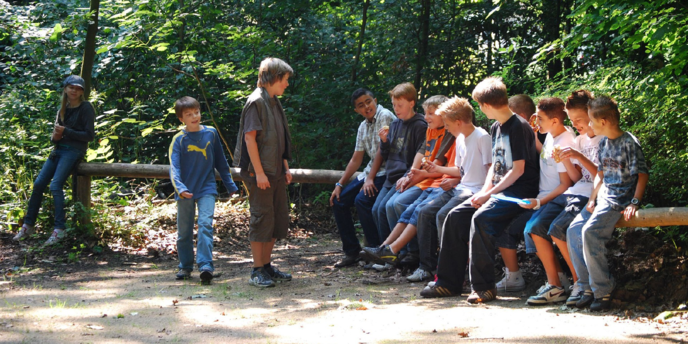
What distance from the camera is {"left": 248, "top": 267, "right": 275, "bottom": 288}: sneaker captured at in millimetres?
5512

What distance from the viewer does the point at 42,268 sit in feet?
21.0

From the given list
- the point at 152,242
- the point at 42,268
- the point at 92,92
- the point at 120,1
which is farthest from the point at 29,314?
the point at 120,1

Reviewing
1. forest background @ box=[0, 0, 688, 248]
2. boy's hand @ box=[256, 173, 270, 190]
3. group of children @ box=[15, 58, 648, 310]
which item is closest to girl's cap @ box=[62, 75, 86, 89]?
group of children @ box=[15, 58, 648, 310]

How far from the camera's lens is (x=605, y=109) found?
421cm

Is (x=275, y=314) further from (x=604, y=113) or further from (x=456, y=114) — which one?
(x=604, y=113)

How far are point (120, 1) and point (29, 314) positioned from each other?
6.14m

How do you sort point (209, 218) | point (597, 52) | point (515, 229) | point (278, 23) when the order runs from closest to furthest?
point (515, 229) < point (209, 218) < point (597, 52) < point (278, 23)

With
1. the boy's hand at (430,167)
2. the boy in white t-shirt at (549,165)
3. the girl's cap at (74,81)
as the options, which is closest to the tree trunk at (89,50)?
the girl's cap at (74,81)

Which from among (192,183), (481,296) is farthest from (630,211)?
(192,183)

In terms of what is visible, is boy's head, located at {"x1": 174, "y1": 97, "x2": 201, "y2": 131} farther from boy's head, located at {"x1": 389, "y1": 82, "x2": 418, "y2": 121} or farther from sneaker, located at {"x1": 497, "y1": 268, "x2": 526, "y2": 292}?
sneaker, located at {"x1": 497, "y1": 268, "x2": 526, "y2": 292}

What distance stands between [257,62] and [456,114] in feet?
15.8

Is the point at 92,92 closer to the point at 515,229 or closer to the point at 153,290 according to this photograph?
the point at 153,290

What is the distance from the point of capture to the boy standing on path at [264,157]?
5371 millimetres

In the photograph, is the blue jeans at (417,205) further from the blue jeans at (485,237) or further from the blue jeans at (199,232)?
the blue jeans at (199,232)
